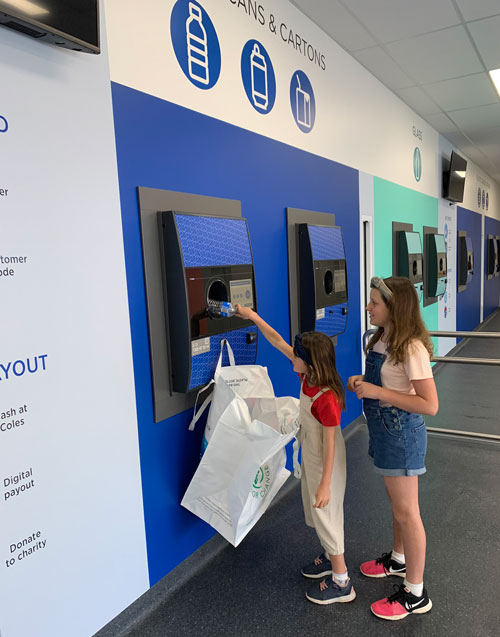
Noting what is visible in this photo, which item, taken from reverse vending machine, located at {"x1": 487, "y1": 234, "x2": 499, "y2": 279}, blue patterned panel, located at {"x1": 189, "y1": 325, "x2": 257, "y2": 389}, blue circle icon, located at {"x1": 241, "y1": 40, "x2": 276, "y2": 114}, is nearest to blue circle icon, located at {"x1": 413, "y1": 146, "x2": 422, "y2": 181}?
blue circle icon, located at {"x1": 241, "y1": 40, "x2": 276, "y2": 114}

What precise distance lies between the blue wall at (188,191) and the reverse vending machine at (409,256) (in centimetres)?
182

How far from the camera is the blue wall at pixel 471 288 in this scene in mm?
7203

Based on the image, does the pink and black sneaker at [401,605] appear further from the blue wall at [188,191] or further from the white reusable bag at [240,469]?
the blue wall at [188,191]

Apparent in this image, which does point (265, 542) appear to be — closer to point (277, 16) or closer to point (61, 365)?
point (61, 365)

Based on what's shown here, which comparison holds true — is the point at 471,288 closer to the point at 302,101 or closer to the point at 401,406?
the point at 302,101

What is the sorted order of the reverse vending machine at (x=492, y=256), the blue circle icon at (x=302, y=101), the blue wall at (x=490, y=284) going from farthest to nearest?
the reverse vending machine at (x=492, y=256) < the blue wall at (x=490, y=284) < the blue circle icon at (x=302, y=101)

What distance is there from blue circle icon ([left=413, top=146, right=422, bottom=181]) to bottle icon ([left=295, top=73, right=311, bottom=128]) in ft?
8.07

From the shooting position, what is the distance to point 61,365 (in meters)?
1.50

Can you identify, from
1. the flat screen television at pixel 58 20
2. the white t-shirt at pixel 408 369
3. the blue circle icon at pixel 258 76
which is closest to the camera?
the flat screen television at pixel 58 20

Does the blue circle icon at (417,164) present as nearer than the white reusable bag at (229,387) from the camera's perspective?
No

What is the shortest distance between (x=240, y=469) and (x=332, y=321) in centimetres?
149

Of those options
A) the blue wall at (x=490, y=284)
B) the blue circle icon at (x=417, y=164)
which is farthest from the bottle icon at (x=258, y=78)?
the blue wall at (x=490, y=284)

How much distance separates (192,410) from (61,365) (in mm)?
713

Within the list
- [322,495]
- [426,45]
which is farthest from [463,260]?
[322,495]
